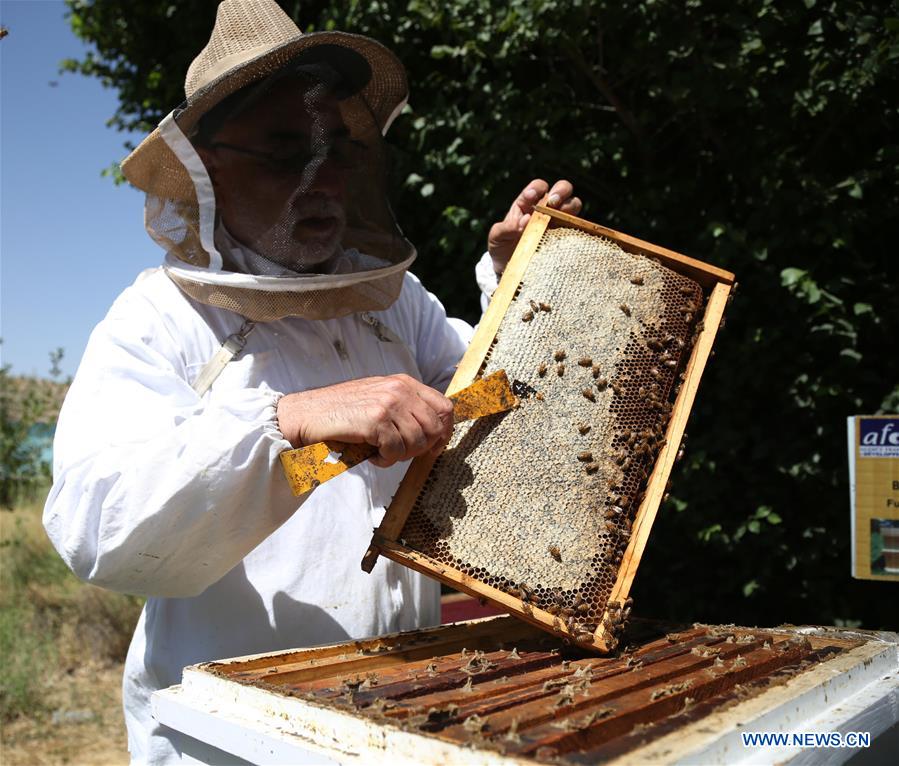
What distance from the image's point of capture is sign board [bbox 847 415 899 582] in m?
2.33

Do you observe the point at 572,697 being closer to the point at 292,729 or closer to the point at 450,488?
the point at 292,729

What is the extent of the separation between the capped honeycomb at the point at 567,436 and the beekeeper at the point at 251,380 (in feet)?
0.59

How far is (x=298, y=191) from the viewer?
2.29 metres

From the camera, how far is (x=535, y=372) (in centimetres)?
217

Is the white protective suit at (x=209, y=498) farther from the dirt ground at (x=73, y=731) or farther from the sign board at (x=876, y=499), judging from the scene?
the dirt ground at (x=73, y=731)

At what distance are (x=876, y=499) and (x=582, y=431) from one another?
966 millimetres

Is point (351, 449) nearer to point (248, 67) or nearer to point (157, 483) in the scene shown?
point (157, 483)

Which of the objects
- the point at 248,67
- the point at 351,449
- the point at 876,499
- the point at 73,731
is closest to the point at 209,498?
the point at 351,449

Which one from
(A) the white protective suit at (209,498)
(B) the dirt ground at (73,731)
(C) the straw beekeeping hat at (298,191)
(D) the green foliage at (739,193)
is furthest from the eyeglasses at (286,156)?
(B) the dirt ground at (73,731)

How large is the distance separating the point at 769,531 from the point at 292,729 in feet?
9.89

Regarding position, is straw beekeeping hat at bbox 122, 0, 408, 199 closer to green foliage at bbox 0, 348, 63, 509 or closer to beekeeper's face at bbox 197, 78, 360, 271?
beekeeper's face at bbox 197, 78, 360, 271

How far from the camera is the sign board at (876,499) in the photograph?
2330 millimetres

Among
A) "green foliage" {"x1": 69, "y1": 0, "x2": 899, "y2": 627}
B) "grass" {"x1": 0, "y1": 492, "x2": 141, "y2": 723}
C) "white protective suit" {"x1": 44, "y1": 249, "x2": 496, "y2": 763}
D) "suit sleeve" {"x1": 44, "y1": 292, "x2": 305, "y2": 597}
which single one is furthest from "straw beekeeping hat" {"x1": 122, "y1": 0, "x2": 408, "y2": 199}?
"grass" {"x1": 0, "y1": 492, "x2": 141, "y2": 723}

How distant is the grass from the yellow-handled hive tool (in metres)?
5.20
